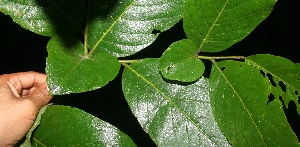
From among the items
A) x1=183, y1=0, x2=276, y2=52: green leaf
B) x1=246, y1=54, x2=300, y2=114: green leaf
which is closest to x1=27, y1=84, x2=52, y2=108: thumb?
x1=183, y1=0, x2=276, y2=52: green leaf

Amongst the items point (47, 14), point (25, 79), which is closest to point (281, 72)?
point (47, 14)

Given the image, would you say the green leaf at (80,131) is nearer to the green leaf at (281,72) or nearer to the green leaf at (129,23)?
the green leaf at (129,23)

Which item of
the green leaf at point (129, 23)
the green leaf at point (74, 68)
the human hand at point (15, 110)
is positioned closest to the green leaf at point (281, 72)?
the green leaf at point (129, 23)

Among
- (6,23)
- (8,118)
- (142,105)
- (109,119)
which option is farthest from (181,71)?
(6,23)

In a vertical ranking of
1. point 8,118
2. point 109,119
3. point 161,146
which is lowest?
point 109,119

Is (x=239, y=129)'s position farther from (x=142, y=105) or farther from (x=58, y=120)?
(x=58, y=120)

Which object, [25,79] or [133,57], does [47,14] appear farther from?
[133,57]

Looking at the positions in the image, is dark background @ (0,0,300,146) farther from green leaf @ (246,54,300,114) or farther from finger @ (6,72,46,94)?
green leaf @ (246,54,300,114)
